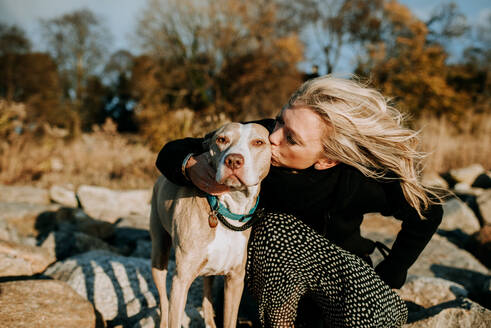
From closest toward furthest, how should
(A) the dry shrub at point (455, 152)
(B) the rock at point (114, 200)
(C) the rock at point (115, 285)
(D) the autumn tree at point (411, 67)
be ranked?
(C) the rock at point (115, 285) < (B) the rock at point (114, 200) < (A) the dry shrub at point (455, 152) < (D) the autumn tree at point (411, 67)

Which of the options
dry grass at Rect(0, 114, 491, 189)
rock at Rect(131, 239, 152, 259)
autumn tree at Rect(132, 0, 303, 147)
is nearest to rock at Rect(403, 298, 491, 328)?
rock at Rect(131, 239, 152, 259)

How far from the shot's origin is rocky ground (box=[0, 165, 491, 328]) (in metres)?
2.56

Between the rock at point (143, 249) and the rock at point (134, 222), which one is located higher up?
the rock at point (143, 249)

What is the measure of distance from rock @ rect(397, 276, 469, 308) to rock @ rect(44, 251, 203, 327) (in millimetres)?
2053

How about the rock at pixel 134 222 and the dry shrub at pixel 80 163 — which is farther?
the dry shrub at pixel 80 163

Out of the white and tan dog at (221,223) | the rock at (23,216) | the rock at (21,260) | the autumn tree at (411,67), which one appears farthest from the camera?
the autumn tree at (411,67)

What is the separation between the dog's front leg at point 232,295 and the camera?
2.47 m

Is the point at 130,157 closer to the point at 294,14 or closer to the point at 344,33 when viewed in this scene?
the point at 294,14

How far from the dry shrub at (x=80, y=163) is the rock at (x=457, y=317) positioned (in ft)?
20.4

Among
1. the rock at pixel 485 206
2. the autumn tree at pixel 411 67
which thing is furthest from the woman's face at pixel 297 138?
the autumn tree at pixel 411 67

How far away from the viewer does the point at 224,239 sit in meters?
2.30

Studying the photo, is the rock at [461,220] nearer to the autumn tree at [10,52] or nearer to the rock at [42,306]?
the rock at [42,306]

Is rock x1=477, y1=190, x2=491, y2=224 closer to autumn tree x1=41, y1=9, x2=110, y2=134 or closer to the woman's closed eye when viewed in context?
the woman's closed eye

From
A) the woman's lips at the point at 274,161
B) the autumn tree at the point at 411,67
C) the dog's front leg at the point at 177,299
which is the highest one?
the autumn tree at the point at 411,67
